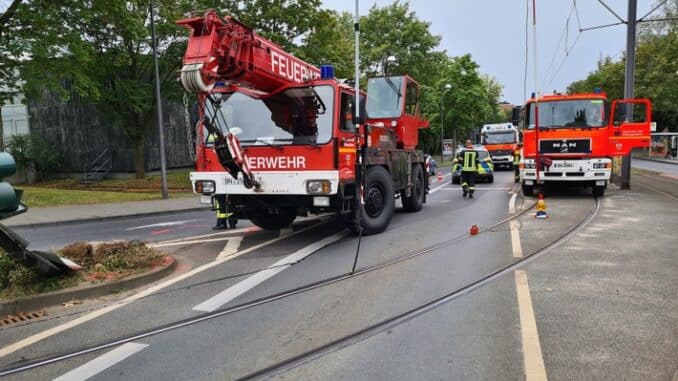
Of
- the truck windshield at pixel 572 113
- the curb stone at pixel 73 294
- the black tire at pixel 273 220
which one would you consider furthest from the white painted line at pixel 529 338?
the truck windshield at pixel 572 113

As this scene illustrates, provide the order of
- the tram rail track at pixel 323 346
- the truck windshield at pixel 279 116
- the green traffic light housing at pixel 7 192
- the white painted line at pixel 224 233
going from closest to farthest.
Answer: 1. the tram rail track at pixel 323 346
2. the green traffic light housing at pixel 7 192
3. the truck windshield at pixel 279 116
4. the white painted line at pixel 224 233

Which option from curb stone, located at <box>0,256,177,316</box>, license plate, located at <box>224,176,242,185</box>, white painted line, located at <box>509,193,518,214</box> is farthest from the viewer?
white painted line, located at <box>509,193,518,214</box>

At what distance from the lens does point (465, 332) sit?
14.1 feet

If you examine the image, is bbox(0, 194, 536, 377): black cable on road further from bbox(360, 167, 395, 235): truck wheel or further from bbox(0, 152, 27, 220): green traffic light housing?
bbox(0, 152, 27, 220): green traffic light housing

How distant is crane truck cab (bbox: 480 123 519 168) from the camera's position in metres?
31.6

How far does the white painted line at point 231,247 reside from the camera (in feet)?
25.8

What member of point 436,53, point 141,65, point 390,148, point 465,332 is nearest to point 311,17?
point 141,65

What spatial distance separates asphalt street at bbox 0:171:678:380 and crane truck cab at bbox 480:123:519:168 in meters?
24.6

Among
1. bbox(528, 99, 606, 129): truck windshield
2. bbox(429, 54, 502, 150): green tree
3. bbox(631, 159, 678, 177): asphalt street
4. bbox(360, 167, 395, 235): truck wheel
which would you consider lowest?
bbox(631, 159, 678, 177): asphalt street

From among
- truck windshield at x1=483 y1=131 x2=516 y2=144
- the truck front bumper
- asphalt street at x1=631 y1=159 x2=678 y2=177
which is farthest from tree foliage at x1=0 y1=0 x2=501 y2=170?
asphalt street at x1=631 y1=159 x2=678 y2=177

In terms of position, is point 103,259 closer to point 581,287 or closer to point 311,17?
point 581,287

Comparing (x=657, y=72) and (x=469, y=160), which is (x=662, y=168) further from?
(x=469, y=160)

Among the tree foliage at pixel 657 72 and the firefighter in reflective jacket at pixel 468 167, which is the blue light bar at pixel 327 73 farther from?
the tree foliage at pixel 657 72

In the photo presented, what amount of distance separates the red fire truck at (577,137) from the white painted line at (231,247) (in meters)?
9.03
